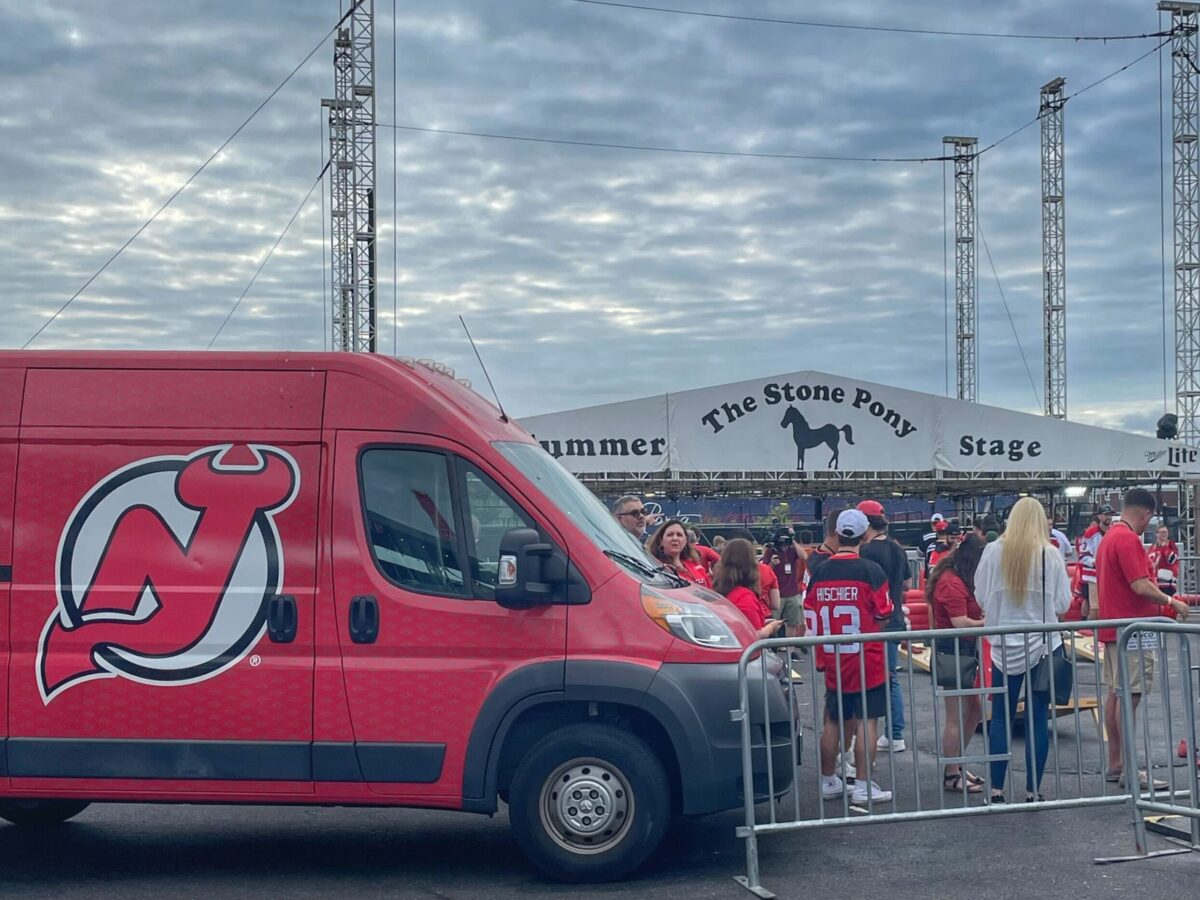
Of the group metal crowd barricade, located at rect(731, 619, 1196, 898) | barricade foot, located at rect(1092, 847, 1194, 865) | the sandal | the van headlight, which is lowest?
barricade foot, located at rect(1092, 847, 1194, 865)

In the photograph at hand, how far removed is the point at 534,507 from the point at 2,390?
8.63 feet

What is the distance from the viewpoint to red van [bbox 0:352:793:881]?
578cm

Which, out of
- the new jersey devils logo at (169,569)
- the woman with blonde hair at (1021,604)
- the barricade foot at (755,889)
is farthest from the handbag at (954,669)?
the new jersey devils logo at (169,569)

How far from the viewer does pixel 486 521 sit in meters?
5.98

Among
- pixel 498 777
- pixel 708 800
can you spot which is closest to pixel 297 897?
pixel 498 777

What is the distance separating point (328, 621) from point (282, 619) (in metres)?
0.21

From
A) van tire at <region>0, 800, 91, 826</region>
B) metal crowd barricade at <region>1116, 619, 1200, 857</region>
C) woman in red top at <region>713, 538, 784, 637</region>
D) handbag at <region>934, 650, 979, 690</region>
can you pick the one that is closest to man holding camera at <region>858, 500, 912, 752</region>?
handbag at <region>934, 650, 979, 690</region>

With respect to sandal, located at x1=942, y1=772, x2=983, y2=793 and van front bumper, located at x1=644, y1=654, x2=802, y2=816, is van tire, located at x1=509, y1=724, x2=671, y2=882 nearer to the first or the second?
van front bumper, located at x1=644, y1=654, x2=802, y2=816

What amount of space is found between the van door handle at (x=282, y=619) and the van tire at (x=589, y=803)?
1.22 m

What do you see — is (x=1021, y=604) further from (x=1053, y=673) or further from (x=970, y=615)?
(x=970, y=615)

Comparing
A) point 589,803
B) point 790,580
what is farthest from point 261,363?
point 790,580

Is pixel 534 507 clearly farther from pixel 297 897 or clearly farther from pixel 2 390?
pixel 2 390

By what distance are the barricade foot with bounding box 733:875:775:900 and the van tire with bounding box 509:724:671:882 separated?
1.42 feet

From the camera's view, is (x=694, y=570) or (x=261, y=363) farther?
(x=694, y=570)
